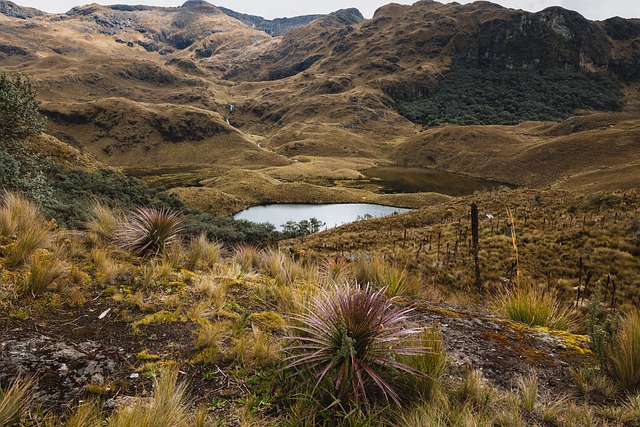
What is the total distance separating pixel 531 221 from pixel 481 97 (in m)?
196

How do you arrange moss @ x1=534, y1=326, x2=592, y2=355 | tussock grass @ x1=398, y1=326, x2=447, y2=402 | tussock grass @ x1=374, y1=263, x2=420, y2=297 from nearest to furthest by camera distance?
tussock grass @ x1=398, y1=326, x2=447, y2=402 → moss @ x1=534, y1=326, x2=592, y2=355 → tussock grass @ x1=374, y1=263, x2=420, y2=297

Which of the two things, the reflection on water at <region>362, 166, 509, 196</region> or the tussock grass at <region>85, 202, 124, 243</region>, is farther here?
the reflection on water at <region>362, 166, 509, 196</region>

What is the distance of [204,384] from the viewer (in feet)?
9.37

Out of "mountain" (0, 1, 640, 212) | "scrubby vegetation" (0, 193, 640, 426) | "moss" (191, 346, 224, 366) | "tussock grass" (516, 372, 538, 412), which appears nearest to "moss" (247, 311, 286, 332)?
"scrubby vegetation" (0, 193, 640, 426)

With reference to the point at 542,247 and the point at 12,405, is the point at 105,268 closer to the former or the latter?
the point at 12,405

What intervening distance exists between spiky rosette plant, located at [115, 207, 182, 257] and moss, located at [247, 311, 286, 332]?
293cm

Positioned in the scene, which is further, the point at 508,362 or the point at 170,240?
the point at 170,240

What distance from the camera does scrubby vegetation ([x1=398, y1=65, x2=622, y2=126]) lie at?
160 m

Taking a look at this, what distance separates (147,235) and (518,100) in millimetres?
213742

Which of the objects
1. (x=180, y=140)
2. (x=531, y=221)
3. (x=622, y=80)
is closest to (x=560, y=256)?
(x=531, y=221)

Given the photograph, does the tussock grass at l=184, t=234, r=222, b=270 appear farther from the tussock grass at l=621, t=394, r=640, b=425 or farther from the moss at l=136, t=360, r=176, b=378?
the tussock grass at l=621, t=394, r=640, b=425

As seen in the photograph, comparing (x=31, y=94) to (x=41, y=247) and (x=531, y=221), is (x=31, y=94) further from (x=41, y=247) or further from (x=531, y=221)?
(x=531, y=221)

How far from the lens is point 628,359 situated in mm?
2865

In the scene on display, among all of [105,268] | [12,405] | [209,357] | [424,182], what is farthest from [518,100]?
[12,405]
